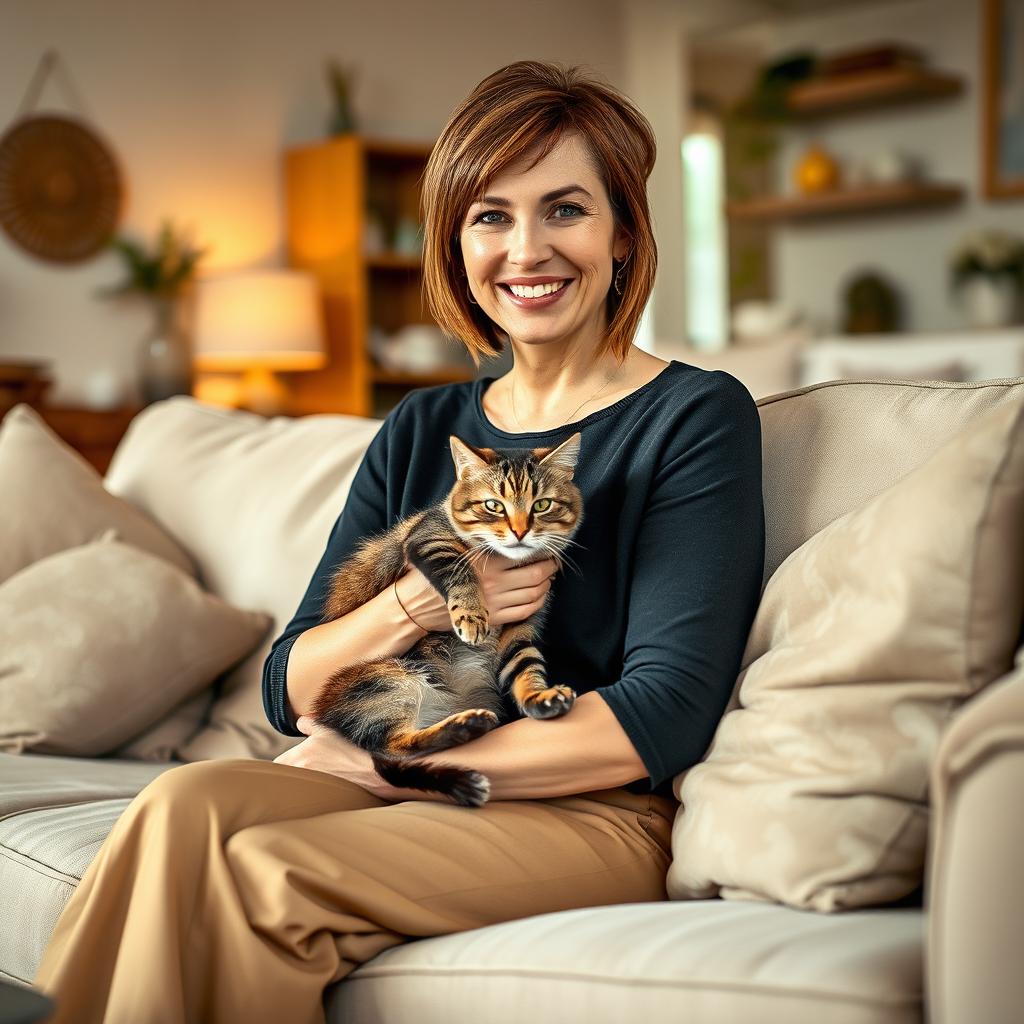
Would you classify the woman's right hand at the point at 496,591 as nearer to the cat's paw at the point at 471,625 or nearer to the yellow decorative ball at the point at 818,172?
the cat's paw at the point at 471,625

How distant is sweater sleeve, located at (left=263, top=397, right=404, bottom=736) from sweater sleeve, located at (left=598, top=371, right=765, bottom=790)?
447 millimetres

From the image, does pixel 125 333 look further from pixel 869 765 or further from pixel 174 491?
pixel 869 765

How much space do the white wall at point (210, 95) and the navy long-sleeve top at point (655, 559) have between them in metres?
4.11

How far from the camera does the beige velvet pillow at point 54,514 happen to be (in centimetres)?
259

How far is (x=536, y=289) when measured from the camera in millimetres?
1800

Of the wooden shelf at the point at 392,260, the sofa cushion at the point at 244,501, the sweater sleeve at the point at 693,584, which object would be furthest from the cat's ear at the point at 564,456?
the wooden shelf at the point at 392,260

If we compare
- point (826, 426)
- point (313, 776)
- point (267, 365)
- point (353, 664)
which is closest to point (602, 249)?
point (826, 426)

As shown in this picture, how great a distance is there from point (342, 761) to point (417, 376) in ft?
15.2

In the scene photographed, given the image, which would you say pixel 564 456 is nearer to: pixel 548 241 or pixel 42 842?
pixel 548 241

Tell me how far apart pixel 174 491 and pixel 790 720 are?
5.43 feet

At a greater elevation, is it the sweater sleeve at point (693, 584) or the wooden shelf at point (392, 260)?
the wooden shelf at point (392, 260)

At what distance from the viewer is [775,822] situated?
4.47ft

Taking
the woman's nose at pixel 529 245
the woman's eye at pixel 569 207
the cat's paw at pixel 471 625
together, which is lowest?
the cat's paw at pixel 471 625

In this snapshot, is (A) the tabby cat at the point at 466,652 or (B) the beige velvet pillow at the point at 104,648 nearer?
(A) the tabby cat at the point at 466,652
